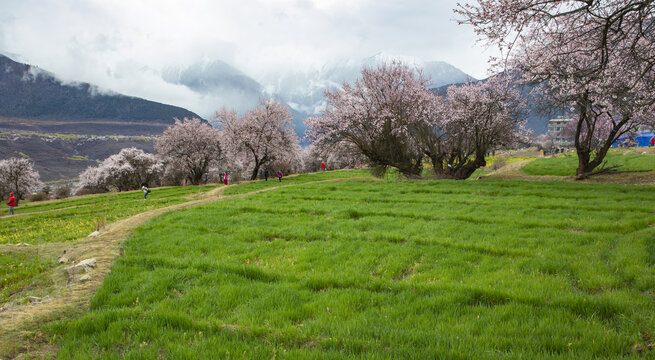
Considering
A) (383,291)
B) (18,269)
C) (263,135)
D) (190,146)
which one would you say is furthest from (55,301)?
(190,146)

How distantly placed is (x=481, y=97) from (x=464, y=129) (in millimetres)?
3319

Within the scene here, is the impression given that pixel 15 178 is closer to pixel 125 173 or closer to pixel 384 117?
pixel 125 173

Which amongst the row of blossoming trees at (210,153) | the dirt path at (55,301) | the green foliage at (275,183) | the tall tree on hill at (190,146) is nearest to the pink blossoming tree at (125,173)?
the row of blossoming trees at (210,153)

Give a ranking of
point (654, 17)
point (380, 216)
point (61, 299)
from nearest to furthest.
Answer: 1. point (61, 299)
2. point (654, 17)
3. point (380, 216)

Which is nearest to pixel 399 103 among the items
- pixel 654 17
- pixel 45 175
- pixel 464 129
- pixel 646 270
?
pixel 464 129

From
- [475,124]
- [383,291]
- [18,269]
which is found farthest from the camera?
[475,124]

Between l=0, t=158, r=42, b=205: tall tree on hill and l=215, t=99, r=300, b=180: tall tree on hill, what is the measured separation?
38.9 m

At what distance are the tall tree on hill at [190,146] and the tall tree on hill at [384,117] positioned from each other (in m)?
31.3

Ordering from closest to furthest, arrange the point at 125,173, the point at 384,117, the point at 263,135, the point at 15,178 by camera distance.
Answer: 1. the point at 384,117
2. the point at 263,135
3. the point at 15,178
4. the point at 125,173

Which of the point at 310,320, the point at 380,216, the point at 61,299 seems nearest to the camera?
the point at 310,320

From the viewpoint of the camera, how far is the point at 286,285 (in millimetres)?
6348

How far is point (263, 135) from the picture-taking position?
150 feet

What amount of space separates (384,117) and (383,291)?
26276mm

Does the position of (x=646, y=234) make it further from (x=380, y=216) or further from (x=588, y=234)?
(x=380, y=216)
